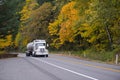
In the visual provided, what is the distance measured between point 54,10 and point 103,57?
47264mm

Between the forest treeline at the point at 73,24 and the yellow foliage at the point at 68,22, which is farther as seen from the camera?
the yellow foliage at the point at 68,22

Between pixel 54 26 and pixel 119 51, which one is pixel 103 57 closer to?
pixel 119 51

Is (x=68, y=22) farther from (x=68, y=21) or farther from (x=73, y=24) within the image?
(x=73, y=24)

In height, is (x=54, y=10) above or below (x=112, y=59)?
above

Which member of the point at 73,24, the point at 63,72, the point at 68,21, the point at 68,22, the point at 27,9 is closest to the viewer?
the point at 63,72

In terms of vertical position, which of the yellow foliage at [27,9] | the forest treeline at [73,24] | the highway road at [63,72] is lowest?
the highway road at [63,72]

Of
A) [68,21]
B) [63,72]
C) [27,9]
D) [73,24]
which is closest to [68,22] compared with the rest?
[68,21]

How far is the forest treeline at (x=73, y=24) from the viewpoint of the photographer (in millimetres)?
36000

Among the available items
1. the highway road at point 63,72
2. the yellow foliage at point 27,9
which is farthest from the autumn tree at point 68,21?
the yellow foliage at point 27,9

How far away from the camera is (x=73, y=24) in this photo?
51156 mm

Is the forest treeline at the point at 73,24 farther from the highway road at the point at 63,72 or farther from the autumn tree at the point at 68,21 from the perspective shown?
the highway road at the point at 63,72

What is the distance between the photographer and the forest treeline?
1417 inches

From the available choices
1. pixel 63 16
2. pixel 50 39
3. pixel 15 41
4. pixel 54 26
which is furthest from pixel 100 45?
pixel 15 41

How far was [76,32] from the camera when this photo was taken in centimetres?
5641
